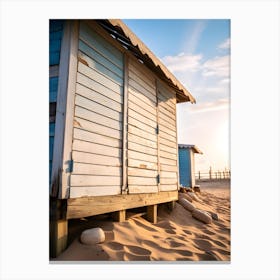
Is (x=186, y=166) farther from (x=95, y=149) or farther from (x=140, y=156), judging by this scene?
(x=95, y=149)

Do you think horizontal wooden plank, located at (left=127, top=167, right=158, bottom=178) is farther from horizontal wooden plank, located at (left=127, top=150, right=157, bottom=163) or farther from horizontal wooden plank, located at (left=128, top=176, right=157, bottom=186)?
horizontal wooden plank, located at (left=127, top=150, right=157, bottom=163)

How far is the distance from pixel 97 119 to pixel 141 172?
4.84 ft

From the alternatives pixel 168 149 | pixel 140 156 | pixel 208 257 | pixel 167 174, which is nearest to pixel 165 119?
pixel 168 149

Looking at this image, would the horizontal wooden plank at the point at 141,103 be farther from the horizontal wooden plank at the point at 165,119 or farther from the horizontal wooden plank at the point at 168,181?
the horizontal wooden plank at the point at 168,181

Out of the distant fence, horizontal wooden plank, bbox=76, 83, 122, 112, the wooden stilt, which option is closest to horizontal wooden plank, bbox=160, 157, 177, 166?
horizontal wooden plank, bbox=76, 83, 122, 112

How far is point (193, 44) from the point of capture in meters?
4.24

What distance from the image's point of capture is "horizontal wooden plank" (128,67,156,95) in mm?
4544

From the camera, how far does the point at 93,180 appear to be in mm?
3363
